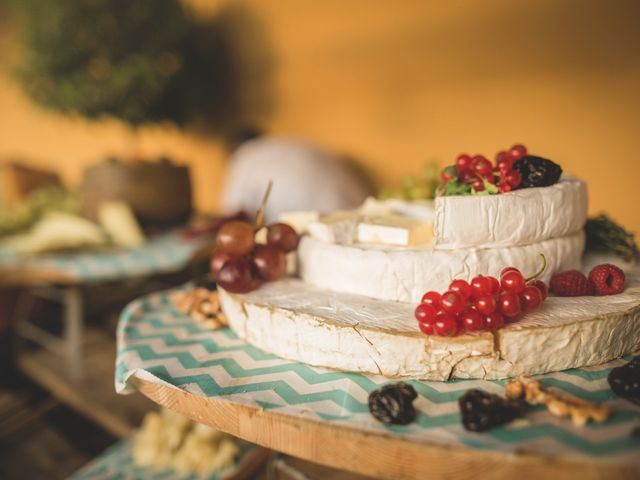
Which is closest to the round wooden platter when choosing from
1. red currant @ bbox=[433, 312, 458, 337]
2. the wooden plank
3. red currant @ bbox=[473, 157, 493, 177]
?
red currant @ bbox=[433, 312, 458, 337]

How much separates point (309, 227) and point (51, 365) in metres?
2.54

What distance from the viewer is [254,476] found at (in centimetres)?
165

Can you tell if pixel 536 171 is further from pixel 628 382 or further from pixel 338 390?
pixel 338 390

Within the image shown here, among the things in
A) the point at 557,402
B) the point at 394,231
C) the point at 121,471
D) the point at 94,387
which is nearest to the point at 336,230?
the point at 394,231

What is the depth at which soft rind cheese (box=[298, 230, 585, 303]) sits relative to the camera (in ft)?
3.48

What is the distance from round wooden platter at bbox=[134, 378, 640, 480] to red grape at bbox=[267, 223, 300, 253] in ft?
1.60

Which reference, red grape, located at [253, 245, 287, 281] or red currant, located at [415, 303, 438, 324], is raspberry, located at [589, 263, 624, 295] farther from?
red grape, located at [253, 245, 287, 281]

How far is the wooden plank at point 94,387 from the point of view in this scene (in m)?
2.35

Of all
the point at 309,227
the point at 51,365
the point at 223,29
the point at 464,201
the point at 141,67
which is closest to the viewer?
the point at 464,201

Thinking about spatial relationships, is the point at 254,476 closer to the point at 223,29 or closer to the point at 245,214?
the point at 245,214

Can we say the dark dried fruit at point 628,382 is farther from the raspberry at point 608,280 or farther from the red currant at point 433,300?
the red currant at point 433,300

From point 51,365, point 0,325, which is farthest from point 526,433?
point 0,325

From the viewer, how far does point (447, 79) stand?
2.35 metres

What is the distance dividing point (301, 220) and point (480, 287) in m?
0.59
